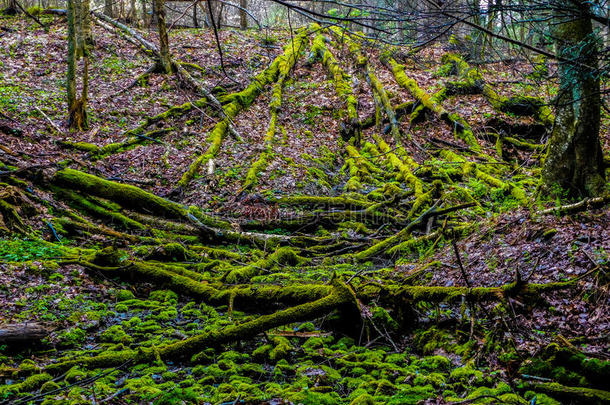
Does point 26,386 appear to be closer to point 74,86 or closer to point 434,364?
point 434,364

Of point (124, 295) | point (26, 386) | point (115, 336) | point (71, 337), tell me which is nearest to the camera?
point (26, 386)

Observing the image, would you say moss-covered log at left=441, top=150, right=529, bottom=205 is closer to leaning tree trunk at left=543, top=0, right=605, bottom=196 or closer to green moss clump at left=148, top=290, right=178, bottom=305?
leaning tree trunk at left=543, top=0, right=605, bottom=196

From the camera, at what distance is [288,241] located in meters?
8.38

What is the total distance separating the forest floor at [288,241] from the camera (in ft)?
12.0

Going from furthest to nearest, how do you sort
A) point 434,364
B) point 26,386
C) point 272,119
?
point 272,119
point 434,364
point 26,386

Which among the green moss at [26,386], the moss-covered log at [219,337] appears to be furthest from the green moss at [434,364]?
the green moss at [26,386]

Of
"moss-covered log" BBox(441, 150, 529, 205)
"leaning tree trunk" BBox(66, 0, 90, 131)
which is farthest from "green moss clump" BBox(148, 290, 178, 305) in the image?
"leaning tree trunk" BBox(66, 0, 90, 131)

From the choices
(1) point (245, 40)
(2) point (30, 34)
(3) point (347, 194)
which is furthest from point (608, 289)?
(2) point (30, 34)

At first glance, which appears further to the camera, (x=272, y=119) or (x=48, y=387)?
(x=272, y=119)

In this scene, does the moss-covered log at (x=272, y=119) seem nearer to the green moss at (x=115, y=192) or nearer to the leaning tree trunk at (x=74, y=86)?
the green moss at (x=115, y=192)

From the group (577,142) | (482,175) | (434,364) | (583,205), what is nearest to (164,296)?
(434,364)

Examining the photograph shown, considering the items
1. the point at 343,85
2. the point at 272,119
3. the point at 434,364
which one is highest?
the point at 343,85

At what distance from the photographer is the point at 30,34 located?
1638 cm

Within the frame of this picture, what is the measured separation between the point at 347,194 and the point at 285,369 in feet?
21.9
